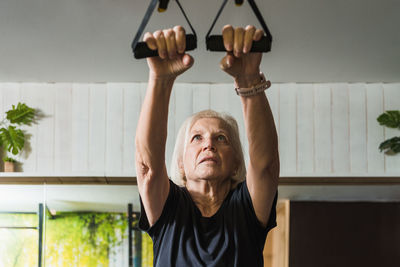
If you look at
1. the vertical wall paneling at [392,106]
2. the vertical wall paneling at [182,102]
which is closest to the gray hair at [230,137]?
the vertical wall paneling at [182,102]

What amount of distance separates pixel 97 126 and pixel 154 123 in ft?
8.82

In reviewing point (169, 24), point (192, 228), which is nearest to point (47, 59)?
point (169, 24)

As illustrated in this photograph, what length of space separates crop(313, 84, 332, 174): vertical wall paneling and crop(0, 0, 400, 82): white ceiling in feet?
0.49

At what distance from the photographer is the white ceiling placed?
2549 millimetres

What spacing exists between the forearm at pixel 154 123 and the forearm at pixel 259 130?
14 cm

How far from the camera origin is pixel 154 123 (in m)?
1.11

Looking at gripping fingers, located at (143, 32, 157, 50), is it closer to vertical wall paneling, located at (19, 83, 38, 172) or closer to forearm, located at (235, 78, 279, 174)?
forearm, located at (235, 78, 279, 174)

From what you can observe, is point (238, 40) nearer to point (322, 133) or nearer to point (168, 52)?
point (168, 52)

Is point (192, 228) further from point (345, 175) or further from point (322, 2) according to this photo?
point (345, 175)

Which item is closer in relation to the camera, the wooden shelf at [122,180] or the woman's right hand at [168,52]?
the woman's right hand at [168,52]

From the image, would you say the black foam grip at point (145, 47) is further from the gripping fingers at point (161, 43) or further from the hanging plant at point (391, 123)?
the hanging plant at point (391, 123)

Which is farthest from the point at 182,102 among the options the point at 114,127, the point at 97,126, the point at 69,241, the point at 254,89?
the point at 254,89

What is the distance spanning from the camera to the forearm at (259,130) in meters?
1.10

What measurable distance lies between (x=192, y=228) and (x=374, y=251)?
2.24 m
